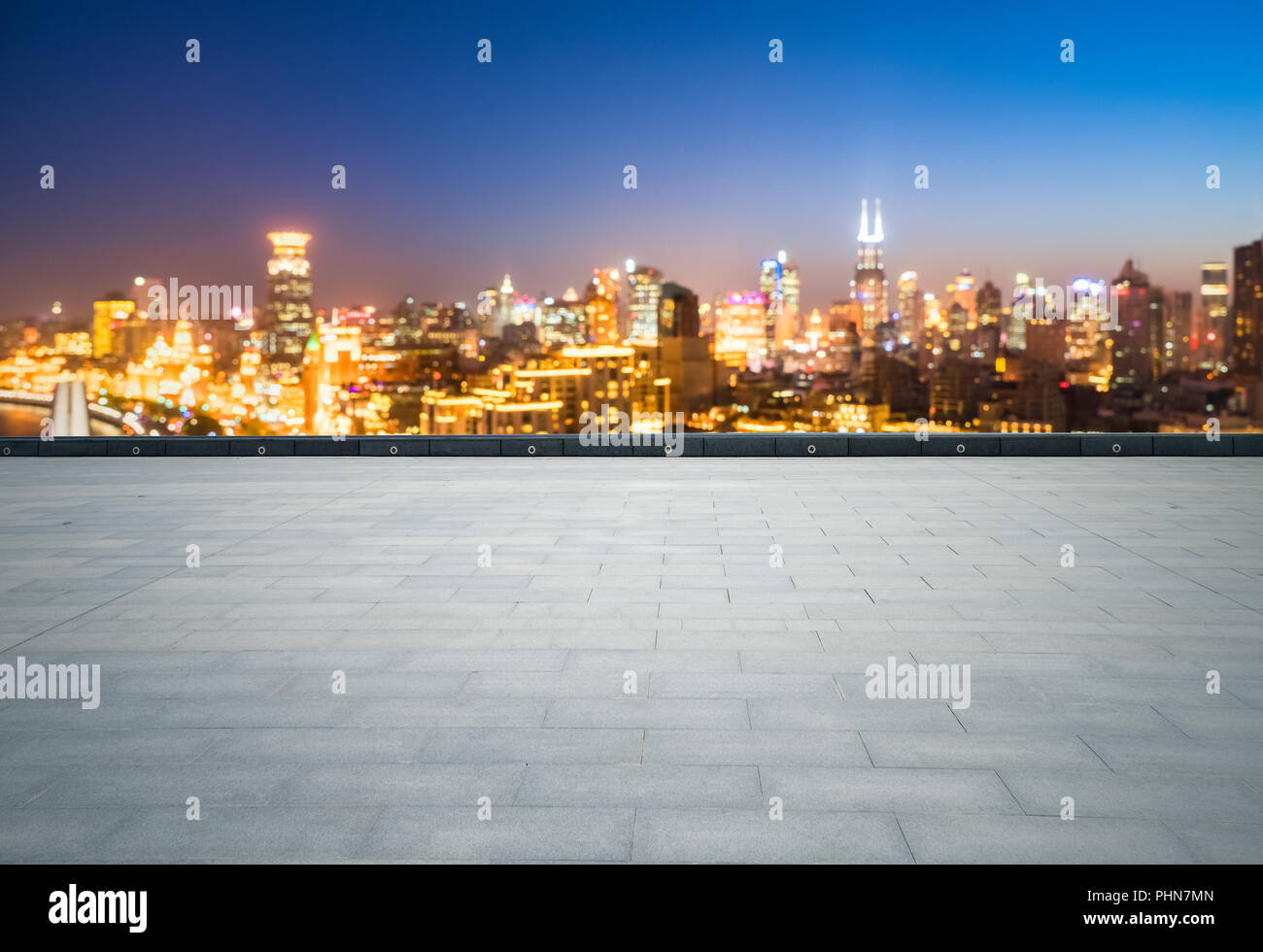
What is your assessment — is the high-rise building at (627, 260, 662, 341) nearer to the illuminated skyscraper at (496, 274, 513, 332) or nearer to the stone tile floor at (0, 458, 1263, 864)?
the illuminated skyscraper at (496, 274, 513, 332)

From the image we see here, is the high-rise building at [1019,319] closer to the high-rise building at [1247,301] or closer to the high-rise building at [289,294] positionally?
the high-rise building at [1247,301]

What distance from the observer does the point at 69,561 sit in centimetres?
898

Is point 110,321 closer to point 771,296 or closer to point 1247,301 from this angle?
point 1247,301

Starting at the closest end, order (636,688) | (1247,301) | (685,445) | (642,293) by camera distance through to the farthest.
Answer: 1. (636,688)
2. (685,445)
3. (1247,301)
4. (642,293)

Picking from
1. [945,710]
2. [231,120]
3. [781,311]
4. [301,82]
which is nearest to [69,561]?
[945,710]

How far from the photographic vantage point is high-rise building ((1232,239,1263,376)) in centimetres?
4356

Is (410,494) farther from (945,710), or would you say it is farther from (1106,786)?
(1106,786)

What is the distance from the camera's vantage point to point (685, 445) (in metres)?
19.1

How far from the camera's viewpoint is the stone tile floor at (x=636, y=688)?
A: 3643 mm

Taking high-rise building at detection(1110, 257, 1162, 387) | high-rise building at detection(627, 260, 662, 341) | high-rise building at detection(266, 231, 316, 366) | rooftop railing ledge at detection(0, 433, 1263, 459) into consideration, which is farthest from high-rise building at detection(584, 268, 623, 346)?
rooftop railing ledge at detection(0, 433, 1263, 459)

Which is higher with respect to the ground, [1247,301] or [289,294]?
[289,294]

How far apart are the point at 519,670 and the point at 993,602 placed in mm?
3549

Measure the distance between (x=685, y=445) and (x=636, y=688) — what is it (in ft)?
45.8


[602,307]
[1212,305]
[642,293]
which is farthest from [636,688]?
[642,293]
